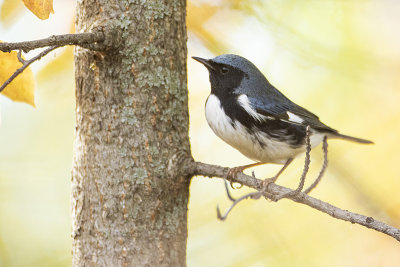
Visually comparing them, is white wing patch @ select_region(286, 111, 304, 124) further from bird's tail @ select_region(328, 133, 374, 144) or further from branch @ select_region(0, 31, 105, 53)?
branch @ select_region(0, 31, 105, 53)

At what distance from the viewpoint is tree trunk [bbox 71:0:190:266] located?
2086mm

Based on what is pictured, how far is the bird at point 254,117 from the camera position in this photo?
271 centimetres

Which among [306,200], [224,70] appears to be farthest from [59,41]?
[224,70]

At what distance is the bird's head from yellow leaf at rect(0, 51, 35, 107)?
1.26 metres

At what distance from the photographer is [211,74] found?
3.05 m

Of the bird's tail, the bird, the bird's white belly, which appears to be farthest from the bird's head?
the bird's tail

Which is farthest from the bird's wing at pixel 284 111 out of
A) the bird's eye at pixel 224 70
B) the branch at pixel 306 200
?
the branch at pixel 306 200

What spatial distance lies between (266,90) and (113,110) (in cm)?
124

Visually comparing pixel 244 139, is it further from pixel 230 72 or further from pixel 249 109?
pixel 230 72

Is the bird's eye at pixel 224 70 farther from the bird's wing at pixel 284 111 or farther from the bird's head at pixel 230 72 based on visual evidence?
the bird's wing at pixel 284 111

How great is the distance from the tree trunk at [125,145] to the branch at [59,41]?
97 millimetres

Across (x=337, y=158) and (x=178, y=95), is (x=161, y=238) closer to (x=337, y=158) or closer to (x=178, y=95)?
(x=178, y=95)

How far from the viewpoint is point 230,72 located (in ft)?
9.81

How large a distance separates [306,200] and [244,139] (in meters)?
0.89
